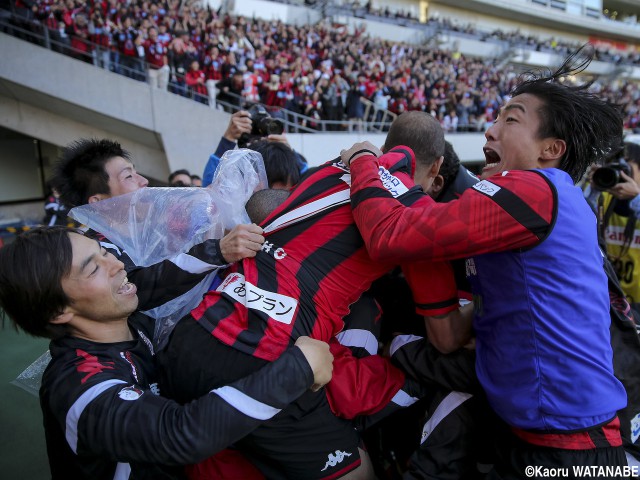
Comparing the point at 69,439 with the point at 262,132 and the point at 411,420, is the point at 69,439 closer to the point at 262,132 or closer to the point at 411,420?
the point at 411,420

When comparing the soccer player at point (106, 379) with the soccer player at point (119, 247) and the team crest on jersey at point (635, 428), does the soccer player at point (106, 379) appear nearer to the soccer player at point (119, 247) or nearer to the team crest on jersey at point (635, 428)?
the soccer player at point (119, 247)

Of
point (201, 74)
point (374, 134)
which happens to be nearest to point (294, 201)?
point (201, 74)

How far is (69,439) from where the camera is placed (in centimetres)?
127

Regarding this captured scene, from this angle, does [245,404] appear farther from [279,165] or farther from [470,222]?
[279,165]

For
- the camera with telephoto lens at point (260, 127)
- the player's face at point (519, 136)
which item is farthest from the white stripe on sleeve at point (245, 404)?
the camera with telephoto lens at point (260, 127)

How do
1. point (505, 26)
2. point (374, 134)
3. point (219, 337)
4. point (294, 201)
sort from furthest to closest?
point (505, 26) < point (374, 134) < point (294, 201) < point (219, 337)

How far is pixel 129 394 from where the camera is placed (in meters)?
1.25

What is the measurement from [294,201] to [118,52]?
411 inches

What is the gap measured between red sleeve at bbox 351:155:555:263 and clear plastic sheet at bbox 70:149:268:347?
35.6 inches

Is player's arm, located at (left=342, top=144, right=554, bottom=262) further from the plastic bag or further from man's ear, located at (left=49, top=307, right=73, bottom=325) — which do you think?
the plastic bag

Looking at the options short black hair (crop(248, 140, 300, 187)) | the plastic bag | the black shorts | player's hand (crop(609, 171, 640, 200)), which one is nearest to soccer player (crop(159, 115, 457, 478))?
the black shorts

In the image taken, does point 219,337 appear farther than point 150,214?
No

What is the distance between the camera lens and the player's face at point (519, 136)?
5.02 ft

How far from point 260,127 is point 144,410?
2343mm
